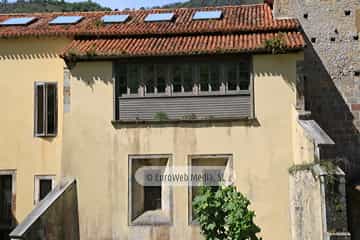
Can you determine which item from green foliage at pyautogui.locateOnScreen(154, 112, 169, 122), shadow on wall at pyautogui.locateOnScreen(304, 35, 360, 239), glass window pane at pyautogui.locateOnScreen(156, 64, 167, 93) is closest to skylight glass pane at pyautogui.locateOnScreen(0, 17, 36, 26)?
glass window pane at pyautogui.locateOnScreen(156, 64, 167, 93)

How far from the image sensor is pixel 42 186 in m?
16.7

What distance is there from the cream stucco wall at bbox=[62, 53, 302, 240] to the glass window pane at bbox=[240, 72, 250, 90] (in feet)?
0.90

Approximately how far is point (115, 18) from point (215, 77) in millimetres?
4912

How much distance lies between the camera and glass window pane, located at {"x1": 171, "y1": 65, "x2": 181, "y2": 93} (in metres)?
15.9

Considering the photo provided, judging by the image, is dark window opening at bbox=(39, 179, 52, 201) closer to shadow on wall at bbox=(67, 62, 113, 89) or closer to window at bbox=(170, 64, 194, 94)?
shadow on wall at bbox=(67, 62, 113, 89)

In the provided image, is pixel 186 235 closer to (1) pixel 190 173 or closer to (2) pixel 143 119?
→ (1) pixel 190 173

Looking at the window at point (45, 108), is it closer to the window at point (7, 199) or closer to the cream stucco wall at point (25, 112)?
the cream stucco wall at point (25, 112)

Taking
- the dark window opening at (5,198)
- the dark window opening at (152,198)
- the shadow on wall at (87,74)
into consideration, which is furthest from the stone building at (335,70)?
the dark window opening at (5,198)

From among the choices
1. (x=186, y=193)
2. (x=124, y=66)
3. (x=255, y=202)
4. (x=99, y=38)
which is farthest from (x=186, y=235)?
(x=99, y=38)

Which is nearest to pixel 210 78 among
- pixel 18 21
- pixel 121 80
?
pixel 121 80

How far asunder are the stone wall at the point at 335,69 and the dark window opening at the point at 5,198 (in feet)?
34.7

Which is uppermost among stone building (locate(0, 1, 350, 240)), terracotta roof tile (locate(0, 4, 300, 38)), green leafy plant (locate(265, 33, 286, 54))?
terracotta roof tile (locate(0, 4, 300, 38))

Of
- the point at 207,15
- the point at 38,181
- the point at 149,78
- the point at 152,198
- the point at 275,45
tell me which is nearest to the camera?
the point at 275,45

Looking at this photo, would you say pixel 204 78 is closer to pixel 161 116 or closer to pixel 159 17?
pixel 161 116
